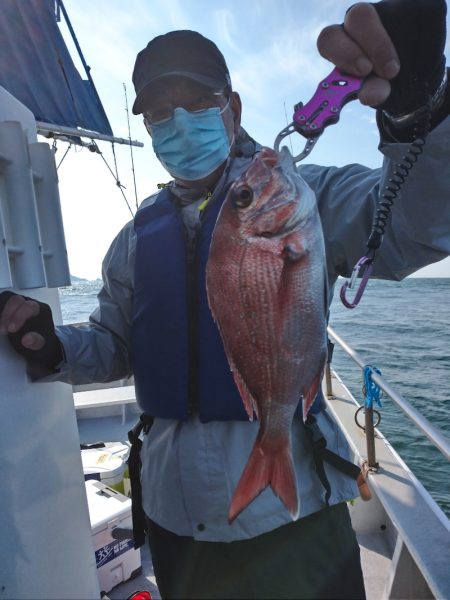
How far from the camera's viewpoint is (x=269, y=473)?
3.99ft

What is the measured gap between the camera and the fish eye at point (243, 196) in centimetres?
119

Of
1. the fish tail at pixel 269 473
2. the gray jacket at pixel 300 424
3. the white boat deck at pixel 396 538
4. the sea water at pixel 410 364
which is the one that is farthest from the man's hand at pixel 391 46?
the sea water at pixel 410 364

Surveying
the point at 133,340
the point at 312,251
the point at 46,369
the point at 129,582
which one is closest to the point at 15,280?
the point at 46,369

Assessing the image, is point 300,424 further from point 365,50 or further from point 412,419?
point 365,50

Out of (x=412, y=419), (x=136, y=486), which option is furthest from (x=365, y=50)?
(x=412, y=419)

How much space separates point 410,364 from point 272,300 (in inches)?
517

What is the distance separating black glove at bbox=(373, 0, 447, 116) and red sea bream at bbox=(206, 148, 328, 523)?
35 centimetres

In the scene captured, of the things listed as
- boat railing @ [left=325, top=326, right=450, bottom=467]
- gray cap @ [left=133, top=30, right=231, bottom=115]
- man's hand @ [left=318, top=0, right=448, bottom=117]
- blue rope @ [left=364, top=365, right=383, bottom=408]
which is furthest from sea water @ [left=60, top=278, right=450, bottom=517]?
man's hand @ [left=318, top=0, right=448, bottom=117]

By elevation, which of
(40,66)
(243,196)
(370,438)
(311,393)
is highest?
(40,66)

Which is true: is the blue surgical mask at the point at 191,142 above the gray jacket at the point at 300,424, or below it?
above

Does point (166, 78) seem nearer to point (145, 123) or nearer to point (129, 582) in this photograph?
point (145, 123)

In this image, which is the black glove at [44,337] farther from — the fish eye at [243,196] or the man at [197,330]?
the fish eye at [243,196]

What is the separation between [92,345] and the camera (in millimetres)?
1979

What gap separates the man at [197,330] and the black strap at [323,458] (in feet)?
0.11
